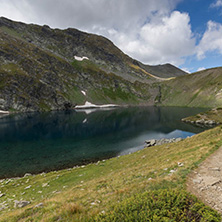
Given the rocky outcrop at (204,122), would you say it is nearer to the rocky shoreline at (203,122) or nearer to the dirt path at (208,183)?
the rocky shoreline at (203,122)

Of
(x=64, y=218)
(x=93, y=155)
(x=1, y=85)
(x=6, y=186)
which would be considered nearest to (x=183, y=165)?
(x=64, y=218)

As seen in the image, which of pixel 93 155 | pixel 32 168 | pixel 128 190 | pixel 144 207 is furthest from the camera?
pixel 93 155

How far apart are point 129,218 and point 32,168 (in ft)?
128

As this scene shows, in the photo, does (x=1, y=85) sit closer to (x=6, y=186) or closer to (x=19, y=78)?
(x=19, y=78)

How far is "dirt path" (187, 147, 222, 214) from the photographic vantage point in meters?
8.87

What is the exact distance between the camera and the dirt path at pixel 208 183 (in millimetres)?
8867

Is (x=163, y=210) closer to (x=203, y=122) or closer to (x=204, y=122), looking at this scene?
(x=204, y=122)

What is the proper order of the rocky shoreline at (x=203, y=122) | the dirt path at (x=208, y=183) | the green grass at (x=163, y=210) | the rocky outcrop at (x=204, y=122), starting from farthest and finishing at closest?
the rocky shoreline at (x=203, y=122)
the rocky outcrop at (x=204, y=122)
the dirt path at (x=208, y=183)
the green grass at (x=163, y=210)

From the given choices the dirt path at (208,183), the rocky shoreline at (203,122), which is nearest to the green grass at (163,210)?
the dirt path at (208,183)

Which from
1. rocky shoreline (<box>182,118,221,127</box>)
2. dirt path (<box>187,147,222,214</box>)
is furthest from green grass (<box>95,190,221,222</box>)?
rocky shoreline (<box>182,118,221,127</box>)

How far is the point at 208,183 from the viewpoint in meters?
10.6

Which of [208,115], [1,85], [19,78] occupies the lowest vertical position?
[208,115]

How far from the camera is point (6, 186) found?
80.3ft

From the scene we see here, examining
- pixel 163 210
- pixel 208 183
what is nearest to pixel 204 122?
pixel 208 183
